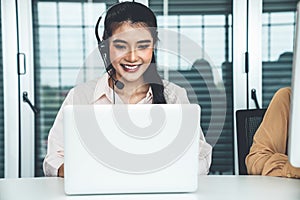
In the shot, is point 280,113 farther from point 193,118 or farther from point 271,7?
point 271,7

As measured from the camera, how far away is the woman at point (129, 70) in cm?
196

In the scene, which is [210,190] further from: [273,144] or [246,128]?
[246,128]

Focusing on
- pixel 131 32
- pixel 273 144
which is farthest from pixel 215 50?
pixel 273 144

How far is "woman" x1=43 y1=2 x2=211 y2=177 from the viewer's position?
196 cm

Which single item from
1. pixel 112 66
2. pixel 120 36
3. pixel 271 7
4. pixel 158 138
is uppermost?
pixel 271 7

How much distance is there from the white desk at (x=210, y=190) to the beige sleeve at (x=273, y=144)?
0.30 feet

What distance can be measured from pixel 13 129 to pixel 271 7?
199 cm

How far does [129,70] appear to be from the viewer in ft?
6.48

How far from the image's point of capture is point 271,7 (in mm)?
3373

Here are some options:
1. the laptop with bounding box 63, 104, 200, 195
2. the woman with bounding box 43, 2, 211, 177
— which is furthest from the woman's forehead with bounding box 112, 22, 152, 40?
the laptop with bounding box 63, 104, 200, 195

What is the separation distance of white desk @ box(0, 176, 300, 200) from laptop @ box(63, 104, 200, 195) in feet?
0.10

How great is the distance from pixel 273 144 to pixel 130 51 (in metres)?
0.68

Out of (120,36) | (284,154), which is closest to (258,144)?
(284,154)

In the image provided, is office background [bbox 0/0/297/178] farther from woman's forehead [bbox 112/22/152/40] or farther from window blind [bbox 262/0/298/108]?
woman's forehead [bbox 112/22/152/40]
